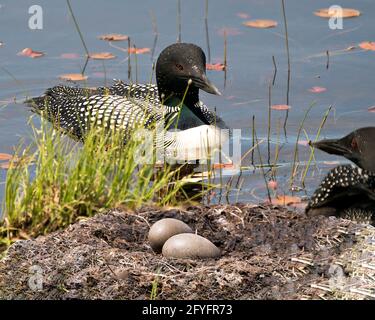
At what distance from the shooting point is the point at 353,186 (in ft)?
24.4

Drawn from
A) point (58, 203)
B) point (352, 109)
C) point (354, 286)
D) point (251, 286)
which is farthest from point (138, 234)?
point (352, 109)

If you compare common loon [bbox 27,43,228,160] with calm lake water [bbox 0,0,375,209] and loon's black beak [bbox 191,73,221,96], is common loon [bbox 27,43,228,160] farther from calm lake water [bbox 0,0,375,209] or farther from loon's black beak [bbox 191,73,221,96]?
calm lake water [bbox 0,0,375,209]

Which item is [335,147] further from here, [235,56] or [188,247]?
[235,56]

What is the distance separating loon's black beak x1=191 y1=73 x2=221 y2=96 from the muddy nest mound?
2853 millimetres

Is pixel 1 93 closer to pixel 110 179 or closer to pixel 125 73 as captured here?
pixel 125 73

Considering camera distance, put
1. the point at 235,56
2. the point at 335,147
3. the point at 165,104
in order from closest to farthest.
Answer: the point at 335,147 → the point at 165,104 → the point at 235,56

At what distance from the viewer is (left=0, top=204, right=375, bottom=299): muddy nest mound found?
19.2 ft

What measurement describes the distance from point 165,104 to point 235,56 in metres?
1.54

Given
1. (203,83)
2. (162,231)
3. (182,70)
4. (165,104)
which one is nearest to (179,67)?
(182,70)

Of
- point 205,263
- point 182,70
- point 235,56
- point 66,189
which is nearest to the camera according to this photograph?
point 205,263

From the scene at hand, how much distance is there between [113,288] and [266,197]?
2617mm

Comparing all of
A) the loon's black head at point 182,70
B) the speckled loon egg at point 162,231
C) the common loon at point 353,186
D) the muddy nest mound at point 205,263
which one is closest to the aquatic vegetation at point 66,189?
the muddy nest mound at point 205,263

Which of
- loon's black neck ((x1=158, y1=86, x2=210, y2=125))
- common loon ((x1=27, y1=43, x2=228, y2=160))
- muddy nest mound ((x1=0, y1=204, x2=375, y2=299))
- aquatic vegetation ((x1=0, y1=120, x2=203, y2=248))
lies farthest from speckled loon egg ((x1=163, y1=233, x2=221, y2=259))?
loon's black neck ((x1=158, y1=86, x2=210, y2=125))

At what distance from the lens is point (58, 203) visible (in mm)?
6832
